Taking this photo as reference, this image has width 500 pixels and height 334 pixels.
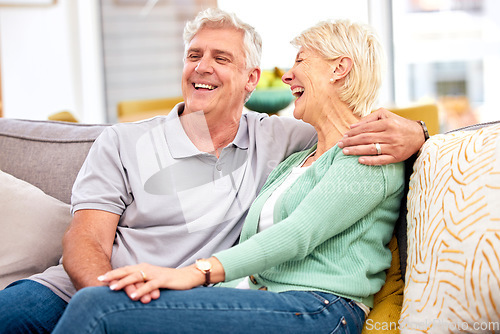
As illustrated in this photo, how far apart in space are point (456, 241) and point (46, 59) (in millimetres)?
4312

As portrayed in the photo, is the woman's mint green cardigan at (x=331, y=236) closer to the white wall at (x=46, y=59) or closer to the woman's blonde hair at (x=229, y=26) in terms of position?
the woman's blonde hair at (x=229, y=26)

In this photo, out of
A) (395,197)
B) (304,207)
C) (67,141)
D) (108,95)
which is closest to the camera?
(304,207)

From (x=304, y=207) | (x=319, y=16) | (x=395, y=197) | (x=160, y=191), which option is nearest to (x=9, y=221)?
(x=160, y=191)

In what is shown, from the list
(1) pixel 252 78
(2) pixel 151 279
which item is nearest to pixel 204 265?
(2) pixel 151 279

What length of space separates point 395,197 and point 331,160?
0.19 m

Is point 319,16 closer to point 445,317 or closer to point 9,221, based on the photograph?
point 9,221

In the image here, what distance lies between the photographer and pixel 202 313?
Answer: 1.12m

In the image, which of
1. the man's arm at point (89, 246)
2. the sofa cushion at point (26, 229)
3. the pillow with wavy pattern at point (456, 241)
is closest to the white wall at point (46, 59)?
the sofa cushion at point (26, 229)

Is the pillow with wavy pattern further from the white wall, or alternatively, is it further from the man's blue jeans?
the white wall

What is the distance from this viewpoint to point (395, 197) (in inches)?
55.4

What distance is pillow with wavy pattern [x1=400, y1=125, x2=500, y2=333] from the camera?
→ 1091mm

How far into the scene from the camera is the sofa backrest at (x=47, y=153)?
181 cm

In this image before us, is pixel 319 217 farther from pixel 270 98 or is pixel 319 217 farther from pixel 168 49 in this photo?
pixel 168 49

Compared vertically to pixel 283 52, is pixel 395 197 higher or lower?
lower
